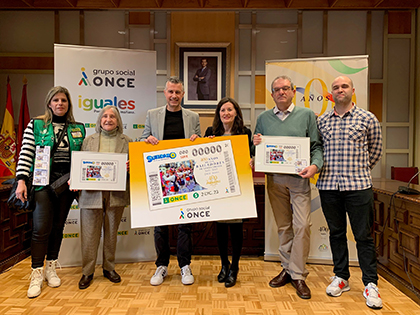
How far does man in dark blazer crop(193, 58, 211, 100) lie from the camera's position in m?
4.63

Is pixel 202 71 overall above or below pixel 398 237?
above

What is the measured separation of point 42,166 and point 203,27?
325cm

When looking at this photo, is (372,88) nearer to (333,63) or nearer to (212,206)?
(333,63)

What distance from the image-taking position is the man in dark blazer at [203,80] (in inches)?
182

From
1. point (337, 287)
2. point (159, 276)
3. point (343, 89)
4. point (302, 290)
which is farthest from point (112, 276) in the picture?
point (343, 89)

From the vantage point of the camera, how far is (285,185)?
248 cm

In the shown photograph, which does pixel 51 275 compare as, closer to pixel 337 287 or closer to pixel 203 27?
pixel 337 287

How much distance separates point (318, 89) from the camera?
3.21 metres

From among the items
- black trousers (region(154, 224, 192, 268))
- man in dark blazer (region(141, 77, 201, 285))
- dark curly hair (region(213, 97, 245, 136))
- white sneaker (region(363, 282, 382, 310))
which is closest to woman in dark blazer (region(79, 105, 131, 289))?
man in dark blazer (region(141, 77, 201, 285))

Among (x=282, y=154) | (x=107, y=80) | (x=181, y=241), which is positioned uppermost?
(x=107, y=80)

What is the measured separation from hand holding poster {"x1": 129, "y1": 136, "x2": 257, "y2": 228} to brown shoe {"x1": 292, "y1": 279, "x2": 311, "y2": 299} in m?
0.67

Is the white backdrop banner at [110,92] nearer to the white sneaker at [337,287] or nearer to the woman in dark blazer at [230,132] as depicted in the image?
the woman in dark blazer at [230,132]

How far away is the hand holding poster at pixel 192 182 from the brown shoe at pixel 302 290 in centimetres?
67

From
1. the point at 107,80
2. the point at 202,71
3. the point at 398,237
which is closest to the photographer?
the point at 398,237
